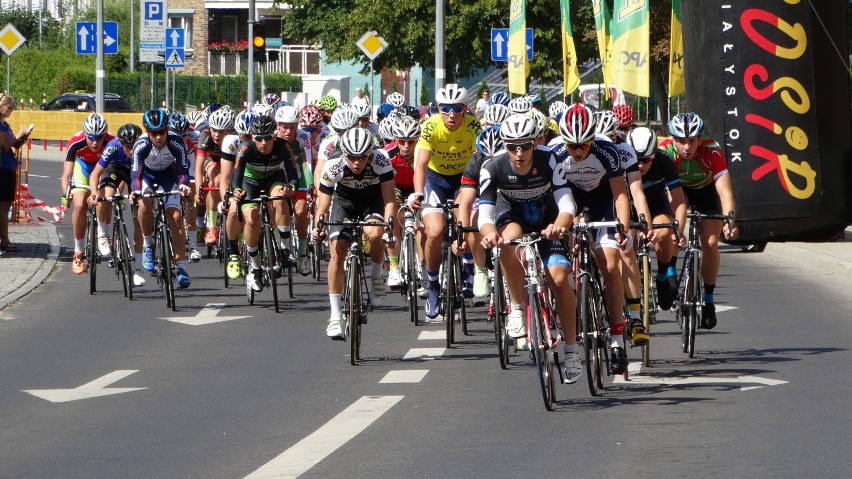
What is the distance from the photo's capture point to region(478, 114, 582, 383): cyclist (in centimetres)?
1013

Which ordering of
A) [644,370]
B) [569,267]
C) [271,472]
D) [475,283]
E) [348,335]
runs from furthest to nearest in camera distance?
[475,283], [348,335], [644,370], [569,267], [271,472]

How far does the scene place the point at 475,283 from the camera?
1379 cm

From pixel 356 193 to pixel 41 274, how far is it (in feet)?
22.4

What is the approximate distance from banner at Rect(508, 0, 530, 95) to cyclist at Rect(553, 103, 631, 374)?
52.7 ft

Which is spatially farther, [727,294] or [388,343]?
[727,294]

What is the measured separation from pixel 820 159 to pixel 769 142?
2.31ft

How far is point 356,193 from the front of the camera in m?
13.0

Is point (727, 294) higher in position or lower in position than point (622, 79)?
lower

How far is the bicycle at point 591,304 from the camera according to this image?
399 inches

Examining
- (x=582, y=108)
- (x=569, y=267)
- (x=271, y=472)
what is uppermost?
(x=582, y=108)

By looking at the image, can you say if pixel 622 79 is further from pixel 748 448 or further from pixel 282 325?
pixel 748 448

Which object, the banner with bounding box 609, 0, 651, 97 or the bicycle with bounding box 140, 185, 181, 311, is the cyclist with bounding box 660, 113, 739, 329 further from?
the banner with bounding box 609, 0, 651, 97

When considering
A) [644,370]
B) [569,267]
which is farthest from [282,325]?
[569,267]

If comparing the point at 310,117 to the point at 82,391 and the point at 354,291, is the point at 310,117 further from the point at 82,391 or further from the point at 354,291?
the point at 82,391
